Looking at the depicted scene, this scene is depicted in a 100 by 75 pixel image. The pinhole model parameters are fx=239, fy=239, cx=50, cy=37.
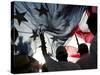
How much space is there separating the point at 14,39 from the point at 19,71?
0.25 metres

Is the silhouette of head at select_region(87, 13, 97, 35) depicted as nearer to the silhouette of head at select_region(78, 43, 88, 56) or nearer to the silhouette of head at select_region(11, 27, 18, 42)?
the silhouette of head at select_region(78, 43, 88, 56)

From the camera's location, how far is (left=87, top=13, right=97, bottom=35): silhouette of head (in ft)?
6.66

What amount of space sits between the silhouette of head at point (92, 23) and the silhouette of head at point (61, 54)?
309 mm

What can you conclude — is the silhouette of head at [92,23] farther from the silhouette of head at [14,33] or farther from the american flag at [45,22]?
the silhouette of head at [14,33]

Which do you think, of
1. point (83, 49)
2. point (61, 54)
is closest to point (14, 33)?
point (61, 54)

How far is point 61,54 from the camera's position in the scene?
194cm

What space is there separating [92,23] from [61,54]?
0.39 meters

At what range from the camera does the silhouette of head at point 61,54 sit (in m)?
1.93

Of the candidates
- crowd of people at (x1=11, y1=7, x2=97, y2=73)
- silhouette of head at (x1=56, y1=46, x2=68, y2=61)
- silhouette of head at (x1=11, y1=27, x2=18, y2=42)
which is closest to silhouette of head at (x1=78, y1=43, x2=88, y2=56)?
crowd of people at (x1=11, y1=7, x2=97, y2=73)

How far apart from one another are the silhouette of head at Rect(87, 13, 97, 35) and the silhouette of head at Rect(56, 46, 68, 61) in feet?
1.01

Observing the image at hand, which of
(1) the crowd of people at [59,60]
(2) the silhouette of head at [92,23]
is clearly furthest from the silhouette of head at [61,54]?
(2) the silhouette of head at [92,23]

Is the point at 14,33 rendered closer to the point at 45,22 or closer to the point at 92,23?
the point at 45,22

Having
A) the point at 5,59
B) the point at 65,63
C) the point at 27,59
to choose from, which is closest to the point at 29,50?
the point at 27,59

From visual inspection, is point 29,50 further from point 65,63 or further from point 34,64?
point 65,63
